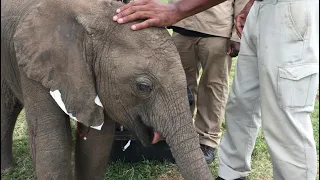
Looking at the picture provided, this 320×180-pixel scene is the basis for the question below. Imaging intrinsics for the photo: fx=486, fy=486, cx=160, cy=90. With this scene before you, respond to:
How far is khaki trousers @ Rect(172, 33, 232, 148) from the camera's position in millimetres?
4156

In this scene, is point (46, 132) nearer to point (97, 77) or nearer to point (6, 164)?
point (97, 77)

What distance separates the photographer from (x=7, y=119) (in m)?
4.14

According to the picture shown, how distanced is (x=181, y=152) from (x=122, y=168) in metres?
1.80

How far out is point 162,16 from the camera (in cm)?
277

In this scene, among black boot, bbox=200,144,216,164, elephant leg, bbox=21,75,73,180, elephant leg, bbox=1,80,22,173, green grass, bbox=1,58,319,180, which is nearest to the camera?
elephant leg, bbox=21,75,73,180

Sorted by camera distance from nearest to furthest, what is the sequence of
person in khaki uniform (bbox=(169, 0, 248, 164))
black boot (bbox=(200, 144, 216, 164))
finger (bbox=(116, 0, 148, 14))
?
finger (bbox=(116, 0, 148, 14))
person in khaki uniform (bbox=(169, 0, 248, 164))
black boot (bbox=(200, 144, 216, 164))

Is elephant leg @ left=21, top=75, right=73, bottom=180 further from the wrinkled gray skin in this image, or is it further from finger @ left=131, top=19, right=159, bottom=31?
finger @ left=131, top=19, right=159, bottom=31

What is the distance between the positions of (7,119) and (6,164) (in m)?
0.52

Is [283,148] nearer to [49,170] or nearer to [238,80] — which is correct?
[238,80]

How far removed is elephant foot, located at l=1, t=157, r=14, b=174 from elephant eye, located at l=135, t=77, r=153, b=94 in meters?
2.19

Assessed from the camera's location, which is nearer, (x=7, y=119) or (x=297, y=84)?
(x=297, y=84)

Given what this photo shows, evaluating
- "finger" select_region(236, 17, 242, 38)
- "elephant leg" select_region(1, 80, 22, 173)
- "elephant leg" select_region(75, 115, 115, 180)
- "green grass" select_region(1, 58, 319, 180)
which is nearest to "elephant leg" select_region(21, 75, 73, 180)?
"elephant leg" select_region(75, 115, 115, 180)

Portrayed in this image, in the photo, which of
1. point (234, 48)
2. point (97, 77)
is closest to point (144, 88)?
point (97, 77)

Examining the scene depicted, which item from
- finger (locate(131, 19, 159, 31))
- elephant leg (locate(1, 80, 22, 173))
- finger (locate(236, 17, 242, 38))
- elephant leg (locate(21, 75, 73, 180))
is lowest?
elephant leg (locate(1, 80, 22, 173))
